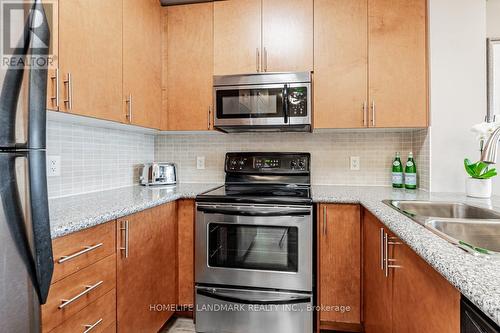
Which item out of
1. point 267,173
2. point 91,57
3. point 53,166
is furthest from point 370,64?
point 53,166

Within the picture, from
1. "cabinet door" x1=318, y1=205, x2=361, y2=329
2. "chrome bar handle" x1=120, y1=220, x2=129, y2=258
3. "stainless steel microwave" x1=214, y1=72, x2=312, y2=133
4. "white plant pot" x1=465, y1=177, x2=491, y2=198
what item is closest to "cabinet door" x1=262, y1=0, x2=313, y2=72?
"stainless steel microwave" x1=214, y1=72, x2=312, y2=133

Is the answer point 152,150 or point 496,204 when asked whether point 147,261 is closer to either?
point 152,150

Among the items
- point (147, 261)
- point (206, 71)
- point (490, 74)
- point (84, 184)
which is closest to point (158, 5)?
point (206, 71)

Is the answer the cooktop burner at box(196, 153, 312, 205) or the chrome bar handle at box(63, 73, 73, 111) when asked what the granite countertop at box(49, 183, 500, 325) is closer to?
the cooktop burner at box(196, 153, 312, 205)

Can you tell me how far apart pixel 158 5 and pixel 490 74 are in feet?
7.78

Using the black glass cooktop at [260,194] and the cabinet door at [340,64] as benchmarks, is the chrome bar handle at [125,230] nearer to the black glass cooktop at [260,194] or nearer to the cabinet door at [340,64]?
the black glass cooktop at [260,194]

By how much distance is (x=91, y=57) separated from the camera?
4.62 ft

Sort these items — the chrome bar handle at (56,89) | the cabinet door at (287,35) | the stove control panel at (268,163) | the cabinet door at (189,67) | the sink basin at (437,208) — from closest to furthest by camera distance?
the chrome bar handle at (56,89) < the sink basin at (437,208) < the cabinet door at (287,35) < the cabinet door at (189,67) < the stove control panel at (268,163)

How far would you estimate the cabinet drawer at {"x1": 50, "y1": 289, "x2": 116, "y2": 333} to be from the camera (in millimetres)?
1027

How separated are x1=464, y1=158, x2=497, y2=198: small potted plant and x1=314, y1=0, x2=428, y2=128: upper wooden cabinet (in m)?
0.41

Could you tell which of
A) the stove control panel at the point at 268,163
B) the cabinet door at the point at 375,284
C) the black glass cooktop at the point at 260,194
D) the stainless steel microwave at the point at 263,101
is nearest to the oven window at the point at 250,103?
the stainless steel microwave at the point at 263,101

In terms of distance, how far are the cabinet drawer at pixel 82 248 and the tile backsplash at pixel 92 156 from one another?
23.5 inches

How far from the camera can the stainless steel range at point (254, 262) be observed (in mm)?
1713

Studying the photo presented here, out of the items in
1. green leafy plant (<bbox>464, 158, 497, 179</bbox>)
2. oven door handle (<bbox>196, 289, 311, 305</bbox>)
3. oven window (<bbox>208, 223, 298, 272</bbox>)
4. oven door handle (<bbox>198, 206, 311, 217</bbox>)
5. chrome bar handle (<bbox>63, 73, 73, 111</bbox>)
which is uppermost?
chrome bar handle (<bbox>63, 73, 73, 111</bbox>)
